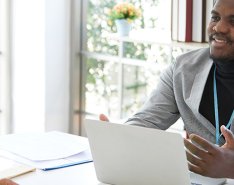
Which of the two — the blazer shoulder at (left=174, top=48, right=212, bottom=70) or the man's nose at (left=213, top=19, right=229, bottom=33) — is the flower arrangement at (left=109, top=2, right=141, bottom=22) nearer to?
the blazer shoulder at (left=174, top=48, right=212, bottom=70)

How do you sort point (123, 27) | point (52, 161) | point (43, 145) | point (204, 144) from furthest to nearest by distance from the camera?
point (123, 27), point (43, 145), point (52, 161), point (204, 144)

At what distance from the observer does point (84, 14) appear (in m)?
4.02

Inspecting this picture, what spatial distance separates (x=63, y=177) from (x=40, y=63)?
217 cm

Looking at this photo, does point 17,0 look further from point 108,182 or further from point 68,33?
point 108,182

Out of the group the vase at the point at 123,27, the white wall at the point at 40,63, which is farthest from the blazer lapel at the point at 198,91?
the white wall at the point at 40,63

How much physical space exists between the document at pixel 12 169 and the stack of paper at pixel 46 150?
38 mm

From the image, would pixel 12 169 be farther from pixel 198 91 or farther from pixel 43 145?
pixel 198 91

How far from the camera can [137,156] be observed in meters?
1.61

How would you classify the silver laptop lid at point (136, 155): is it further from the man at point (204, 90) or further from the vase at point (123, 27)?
the vase at point (123, 27)

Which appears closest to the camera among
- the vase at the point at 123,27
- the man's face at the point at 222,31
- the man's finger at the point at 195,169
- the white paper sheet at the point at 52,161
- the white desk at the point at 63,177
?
the man's finger at the point at 195,169

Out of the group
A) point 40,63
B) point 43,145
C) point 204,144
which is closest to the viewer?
point 204,144

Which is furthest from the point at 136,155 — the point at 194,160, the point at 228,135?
the point at 228,135

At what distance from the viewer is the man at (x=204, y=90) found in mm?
2160

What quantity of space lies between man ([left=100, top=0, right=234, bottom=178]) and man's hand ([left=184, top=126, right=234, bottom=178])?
423mm
